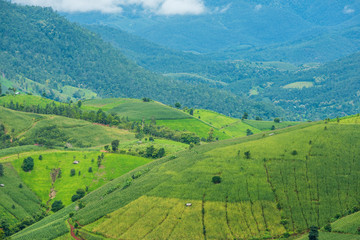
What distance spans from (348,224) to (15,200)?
131 metres

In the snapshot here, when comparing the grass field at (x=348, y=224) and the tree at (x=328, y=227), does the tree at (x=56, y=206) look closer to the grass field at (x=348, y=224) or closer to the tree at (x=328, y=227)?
the tree at (x=328, y=227)

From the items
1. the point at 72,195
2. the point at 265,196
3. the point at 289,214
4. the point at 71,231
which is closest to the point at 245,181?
the point at 265,196

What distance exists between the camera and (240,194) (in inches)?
5290

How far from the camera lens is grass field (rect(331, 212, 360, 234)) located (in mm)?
107706

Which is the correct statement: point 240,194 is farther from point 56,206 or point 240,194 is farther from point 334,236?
point 56,206

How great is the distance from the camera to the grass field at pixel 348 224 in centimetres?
10771

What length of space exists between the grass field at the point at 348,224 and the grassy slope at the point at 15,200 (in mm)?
115393

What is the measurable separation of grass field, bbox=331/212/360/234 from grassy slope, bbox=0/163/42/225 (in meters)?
115

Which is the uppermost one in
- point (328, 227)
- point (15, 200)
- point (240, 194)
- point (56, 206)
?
point (240, 194)

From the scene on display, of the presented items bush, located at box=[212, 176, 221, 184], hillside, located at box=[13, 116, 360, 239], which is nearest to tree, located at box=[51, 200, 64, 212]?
hillside, located at box=[13, 116, 360, 239]

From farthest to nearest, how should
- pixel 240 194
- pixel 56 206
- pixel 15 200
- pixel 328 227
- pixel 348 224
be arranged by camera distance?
1. pixel 56 206
2. pixel 15 200
3. pixel 240 194
4. pixel 328 227
5. pixel 348 224

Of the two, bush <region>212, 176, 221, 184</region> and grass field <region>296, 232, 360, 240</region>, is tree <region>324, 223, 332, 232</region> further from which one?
bush <region>212, 176, 221, 184</region>

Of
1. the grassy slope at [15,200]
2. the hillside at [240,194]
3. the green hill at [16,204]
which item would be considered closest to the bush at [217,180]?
the hillside at [240,194]

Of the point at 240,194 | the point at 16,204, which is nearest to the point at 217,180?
the point at 240,194
